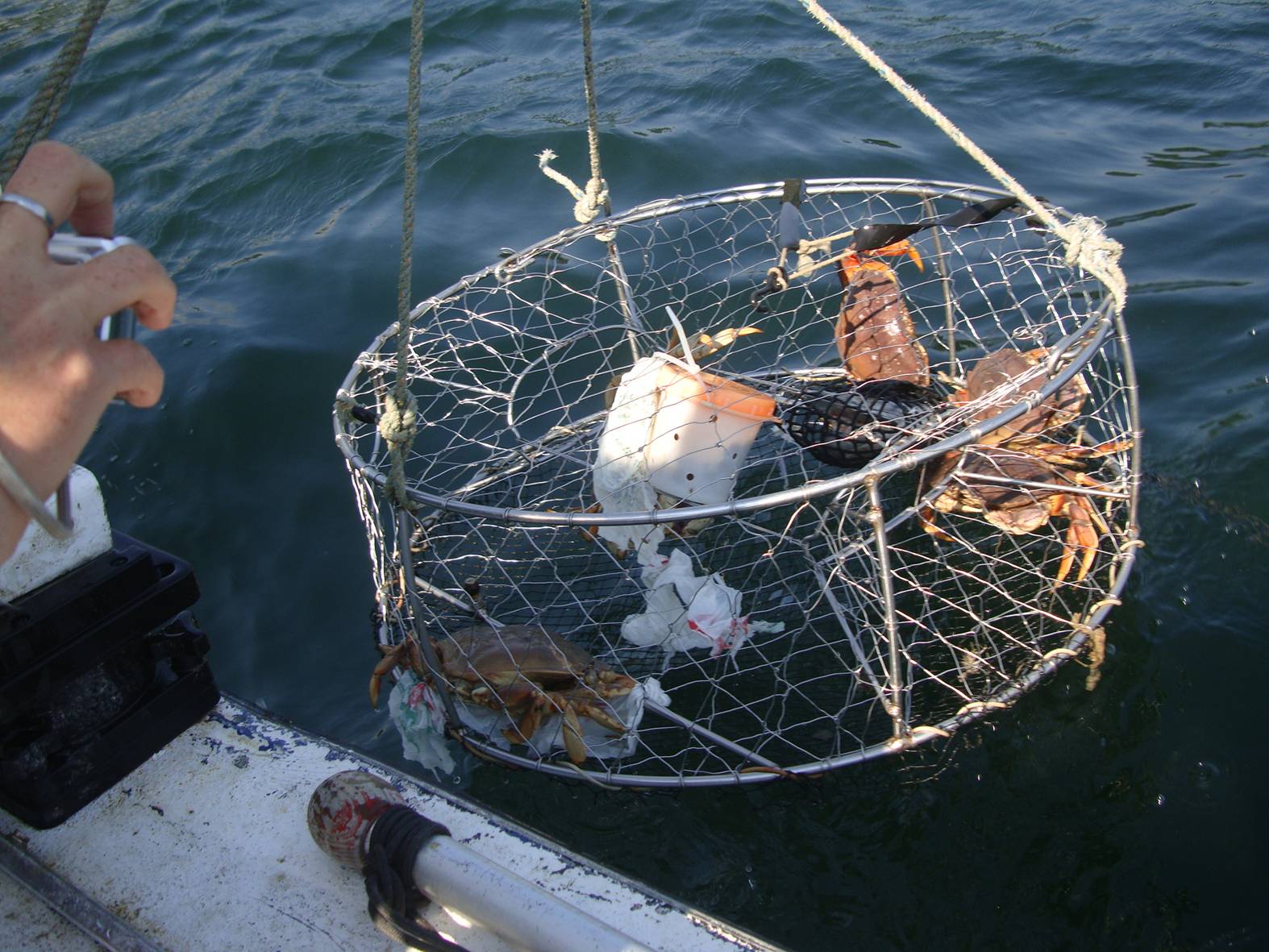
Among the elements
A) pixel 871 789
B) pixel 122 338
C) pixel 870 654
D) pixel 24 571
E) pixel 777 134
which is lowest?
pixel 871 789

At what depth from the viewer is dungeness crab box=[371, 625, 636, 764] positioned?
2688 millimetres

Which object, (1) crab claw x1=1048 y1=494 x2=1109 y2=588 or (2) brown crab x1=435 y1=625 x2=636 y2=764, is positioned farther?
(1) crab claw x1=1048 y1=494 x2=1109 y2=588

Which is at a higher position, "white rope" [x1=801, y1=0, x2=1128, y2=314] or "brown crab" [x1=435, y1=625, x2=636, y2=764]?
"white rope" [x1=801, y1=0, x2=1128, y2=314]

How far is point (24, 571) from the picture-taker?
6.74 feet

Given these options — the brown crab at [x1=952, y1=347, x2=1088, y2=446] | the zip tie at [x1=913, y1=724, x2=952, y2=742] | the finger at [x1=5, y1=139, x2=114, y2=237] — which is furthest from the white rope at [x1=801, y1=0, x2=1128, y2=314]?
the finger at [x1=5, y1=139, x2=114, y2=237]

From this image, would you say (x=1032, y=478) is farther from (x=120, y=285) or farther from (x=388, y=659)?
(x=120, y=285)

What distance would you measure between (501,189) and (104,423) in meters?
2.70

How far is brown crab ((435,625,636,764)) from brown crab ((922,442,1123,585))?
1170 mm

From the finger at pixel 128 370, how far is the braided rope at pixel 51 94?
28 centimetres

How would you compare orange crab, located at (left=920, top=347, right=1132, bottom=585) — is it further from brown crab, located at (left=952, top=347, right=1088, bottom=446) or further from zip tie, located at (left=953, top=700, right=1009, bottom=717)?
zip tie, located at (left=953, top=700, right=1009, bottom=717)

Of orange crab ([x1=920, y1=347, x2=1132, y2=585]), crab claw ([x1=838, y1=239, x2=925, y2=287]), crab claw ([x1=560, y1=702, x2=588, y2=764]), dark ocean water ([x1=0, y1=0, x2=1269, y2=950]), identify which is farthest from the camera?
crab claw ([x1=838, y1=239, x2=925, y2=287])

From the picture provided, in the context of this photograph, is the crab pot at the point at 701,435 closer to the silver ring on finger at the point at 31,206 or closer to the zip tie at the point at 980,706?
the zip tie at the point at 980,706

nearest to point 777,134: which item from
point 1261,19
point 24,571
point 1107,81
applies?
point 1107,81

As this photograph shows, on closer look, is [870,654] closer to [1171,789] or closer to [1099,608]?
[1099,608]
